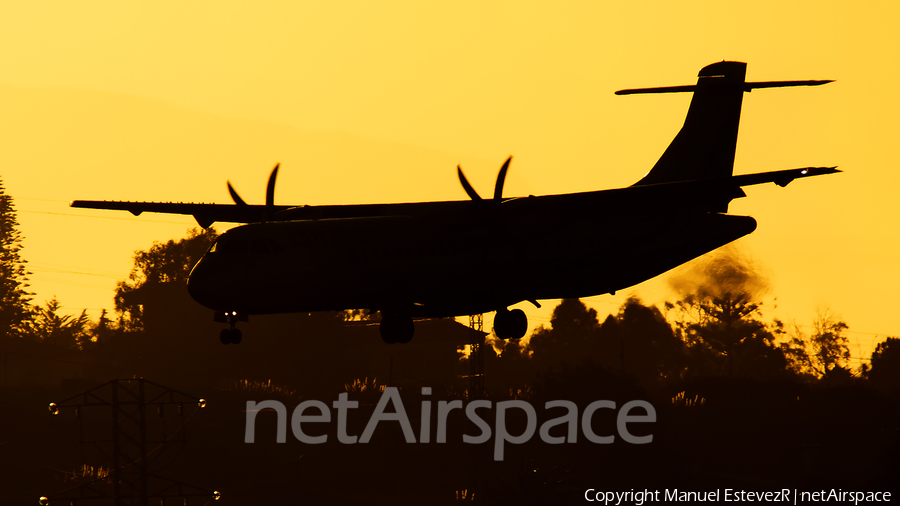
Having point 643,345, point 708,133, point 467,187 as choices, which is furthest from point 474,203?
point 643,345

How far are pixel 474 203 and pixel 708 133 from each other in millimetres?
16792

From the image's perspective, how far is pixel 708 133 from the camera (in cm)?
4656

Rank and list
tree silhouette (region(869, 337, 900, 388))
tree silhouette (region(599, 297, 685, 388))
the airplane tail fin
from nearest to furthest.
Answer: the airplane tail fin < tree silhouette (region(869, 337, 900, 388)) < tree silhouette (region(599, 297, 685, 388))

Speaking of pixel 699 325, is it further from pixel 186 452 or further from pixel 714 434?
pixel 186 452

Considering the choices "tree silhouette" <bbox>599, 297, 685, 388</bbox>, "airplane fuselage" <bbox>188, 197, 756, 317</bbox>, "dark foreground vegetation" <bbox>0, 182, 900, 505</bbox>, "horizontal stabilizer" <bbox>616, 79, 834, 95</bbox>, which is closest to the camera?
"airplane fuselage" <bbox>188, 197, 756, 317</bbox>

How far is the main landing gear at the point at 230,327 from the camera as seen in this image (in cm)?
2750

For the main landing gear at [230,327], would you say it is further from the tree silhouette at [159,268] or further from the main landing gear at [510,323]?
the tree silhouette at [159,268]

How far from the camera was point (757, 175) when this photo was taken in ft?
107

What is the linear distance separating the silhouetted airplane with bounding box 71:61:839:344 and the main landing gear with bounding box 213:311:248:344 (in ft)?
0.16

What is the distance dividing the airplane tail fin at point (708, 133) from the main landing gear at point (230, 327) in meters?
22.8

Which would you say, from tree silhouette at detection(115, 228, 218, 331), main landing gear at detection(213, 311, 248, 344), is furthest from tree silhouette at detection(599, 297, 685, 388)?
main landing gear at detection(213, 311, 248, 344)

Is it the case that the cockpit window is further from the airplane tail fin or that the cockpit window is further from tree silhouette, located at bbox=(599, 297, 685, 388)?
tree silhouette, located at bbox=(599, 297, 685, 388)

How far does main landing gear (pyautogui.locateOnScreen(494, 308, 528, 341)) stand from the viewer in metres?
36.7

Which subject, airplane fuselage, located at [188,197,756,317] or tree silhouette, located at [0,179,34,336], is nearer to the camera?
airplane fuselage, located at [188,197,756,317]
